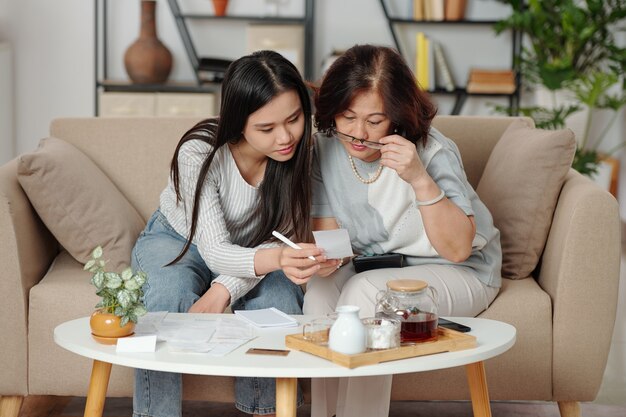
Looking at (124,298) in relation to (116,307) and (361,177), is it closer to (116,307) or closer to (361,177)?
(116,307)

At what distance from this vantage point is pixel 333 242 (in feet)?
7.21

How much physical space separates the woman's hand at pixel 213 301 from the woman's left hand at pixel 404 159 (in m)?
0.49

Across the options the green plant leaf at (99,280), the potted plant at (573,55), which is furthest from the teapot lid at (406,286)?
the potted plant at (573,55)

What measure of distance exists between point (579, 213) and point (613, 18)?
10.9 feet

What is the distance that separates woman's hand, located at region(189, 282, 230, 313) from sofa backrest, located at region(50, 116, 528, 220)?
0.71 meters

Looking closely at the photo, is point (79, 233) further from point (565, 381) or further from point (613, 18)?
point (613, 18)

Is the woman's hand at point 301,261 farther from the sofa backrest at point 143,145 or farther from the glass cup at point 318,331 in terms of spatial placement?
the sofa backrest at point 143,145

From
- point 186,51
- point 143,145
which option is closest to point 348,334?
point 143,145

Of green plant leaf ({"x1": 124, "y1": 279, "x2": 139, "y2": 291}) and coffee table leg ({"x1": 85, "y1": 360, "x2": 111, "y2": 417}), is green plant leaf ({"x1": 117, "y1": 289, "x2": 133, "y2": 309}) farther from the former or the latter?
coffee table leg ({"x1": 85, "y1": 360, "x2": 111, "y2": 417})

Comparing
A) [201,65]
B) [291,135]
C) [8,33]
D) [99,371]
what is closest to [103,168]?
[291,135]

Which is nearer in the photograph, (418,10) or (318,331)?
(318,331)

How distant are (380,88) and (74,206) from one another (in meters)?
0.90

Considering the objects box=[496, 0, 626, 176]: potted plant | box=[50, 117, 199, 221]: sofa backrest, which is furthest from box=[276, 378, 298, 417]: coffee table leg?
box=[496, 0, 626, 176]: potted plant

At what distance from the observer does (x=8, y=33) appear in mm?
5816
